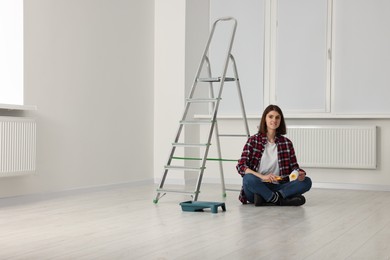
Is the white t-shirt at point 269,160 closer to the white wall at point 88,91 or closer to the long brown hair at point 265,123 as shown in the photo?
the long brown hair at point 265,123

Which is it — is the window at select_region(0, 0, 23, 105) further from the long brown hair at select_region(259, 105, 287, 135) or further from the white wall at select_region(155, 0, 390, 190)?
the white wall at select_region(155, 0, 390, 190)

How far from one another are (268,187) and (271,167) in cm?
17

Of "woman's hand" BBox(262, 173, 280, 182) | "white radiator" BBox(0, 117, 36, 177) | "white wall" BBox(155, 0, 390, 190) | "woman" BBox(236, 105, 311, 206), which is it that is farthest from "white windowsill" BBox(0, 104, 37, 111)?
"white wall" BBox(155, 0, 390, 190)

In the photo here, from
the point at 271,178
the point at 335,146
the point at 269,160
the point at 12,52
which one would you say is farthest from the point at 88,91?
the point at 335,146

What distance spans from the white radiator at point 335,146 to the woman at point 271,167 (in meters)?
1.84

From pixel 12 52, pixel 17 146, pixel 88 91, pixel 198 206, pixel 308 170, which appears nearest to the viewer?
pixel 198 206

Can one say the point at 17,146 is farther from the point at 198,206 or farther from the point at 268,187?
the point at 268,187

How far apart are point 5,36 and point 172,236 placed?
272 centimetres

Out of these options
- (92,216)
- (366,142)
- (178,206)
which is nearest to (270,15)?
(366,142)

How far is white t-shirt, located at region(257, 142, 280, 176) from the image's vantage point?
5.32m

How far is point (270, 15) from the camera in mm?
7492

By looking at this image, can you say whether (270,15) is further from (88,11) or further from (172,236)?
(172,236)

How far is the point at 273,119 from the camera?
527 centimetres

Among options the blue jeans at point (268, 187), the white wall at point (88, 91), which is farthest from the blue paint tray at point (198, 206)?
the white wall at point (88, 91)
